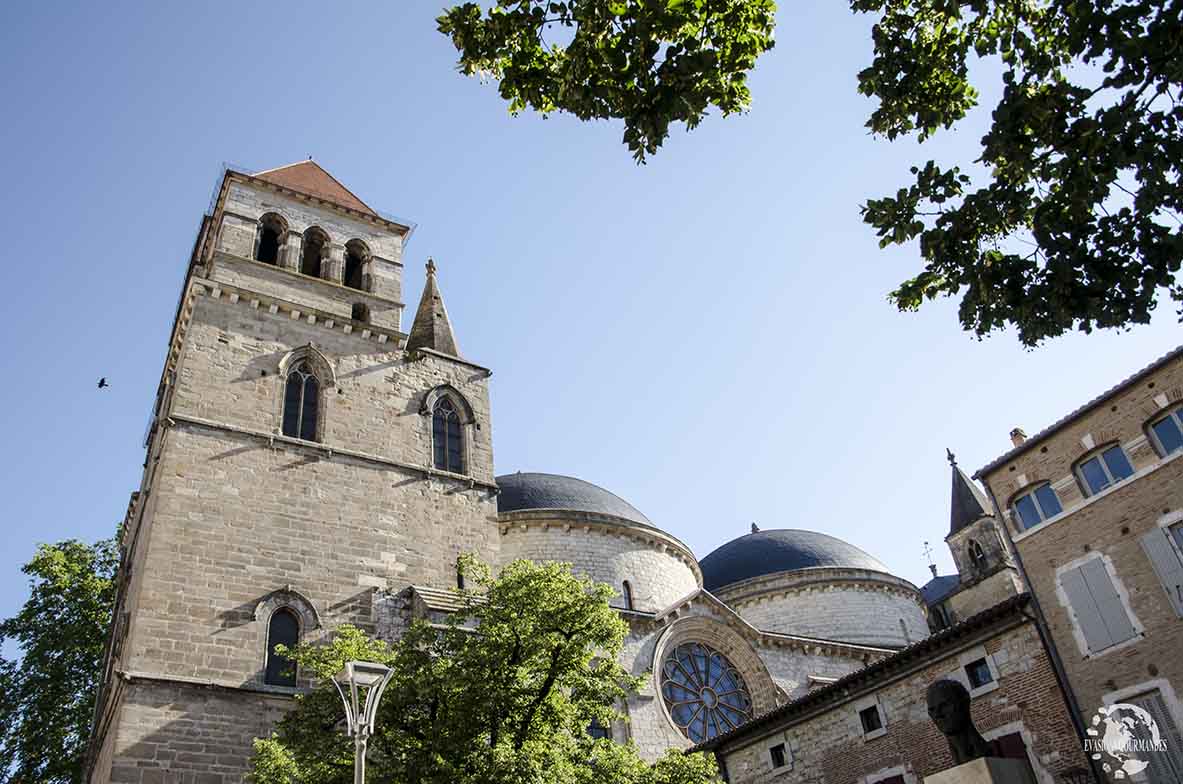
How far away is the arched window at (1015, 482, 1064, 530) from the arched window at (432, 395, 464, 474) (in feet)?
44.9

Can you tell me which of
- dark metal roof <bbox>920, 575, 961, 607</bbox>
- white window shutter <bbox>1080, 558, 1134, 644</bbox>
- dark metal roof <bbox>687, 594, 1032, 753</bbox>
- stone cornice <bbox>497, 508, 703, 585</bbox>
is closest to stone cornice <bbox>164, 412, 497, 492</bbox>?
stone cornice <bbox>497, 508, 703, 585</bbox>

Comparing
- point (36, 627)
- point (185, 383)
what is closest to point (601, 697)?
point (185, 383)

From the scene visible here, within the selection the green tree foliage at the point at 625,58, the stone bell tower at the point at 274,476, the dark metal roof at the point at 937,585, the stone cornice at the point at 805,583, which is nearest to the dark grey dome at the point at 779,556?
the stone cornice at the point at 805,583

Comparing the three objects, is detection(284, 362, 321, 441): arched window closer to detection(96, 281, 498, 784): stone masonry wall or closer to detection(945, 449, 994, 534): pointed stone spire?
detection(96, 281, 498, 784): stone masonry wall

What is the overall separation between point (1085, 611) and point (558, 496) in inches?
646

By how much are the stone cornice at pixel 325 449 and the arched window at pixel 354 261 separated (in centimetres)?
710

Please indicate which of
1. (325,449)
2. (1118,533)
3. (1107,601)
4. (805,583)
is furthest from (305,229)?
(1107,601)

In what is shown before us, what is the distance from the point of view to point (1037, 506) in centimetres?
1792

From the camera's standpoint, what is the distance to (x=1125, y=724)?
14898 millimetres

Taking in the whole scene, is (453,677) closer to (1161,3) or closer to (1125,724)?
(1125,724)

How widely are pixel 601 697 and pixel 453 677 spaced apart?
2668mm

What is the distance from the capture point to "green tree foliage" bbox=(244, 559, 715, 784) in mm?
13953

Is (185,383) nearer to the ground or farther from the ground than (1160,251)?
farther from the ground

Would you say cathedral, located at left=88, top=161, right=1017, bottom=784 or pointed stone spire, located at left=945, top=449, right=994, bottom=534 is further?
pointed stone spire, located at left=945, top=449, right=994, bottom=534
